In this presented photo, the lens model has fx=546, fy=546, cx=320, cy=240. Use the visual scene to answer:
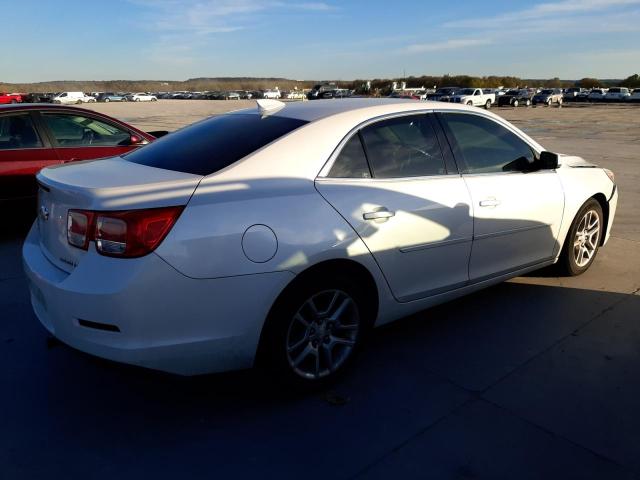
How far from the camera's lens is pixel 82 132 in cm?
641

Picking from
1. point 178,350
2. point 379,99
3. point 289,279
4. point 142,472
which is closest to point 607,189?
point 379,99

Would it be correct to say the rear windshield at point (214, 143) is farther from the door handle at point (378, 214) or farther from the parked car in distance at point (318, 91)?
the parked car in distance at point (318, 91)

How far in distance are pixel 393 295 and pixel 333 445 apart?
1004 mm

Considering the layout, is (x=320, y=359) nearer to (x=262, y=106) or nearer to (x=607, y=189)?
(x=262, y=106)

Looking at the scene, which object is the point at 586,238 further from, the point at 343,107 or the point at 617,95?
the point at 617,95

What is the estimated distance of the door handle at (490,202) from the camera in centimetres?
368

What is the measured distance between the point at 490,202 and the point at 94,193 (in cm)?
250

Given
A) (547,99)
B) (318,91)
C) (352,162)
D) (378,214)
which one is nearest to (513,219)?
(378,214)

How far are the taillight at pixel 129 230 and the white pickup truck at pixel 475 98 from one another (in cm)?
4318

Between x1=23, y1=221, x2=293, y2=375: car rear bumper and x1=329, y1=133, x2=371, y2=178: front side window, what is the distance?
75 centimetres

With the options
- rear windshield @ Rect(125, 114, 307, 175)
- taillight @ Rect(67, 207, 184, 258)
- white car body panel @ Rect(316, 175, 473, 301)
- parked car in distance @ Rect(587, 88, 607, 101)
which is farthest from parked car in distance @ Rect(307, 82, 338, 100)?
taillight @ Rect(67, 207, 184, 258)

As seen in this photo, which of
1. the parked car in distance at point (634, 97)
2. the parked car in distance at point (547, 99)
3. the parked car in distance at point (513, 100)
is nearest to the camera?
the parked car in distance at point (513, 100)

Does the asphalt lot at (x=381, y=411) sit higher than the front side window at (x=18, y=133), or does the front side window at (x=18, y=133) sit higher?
the front side window at (x=18, y=133)

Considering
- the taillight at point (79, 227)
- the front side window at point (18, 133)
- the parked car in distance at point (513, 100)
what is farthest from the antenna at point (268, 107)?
the parked car in distance at point (513, 100)
